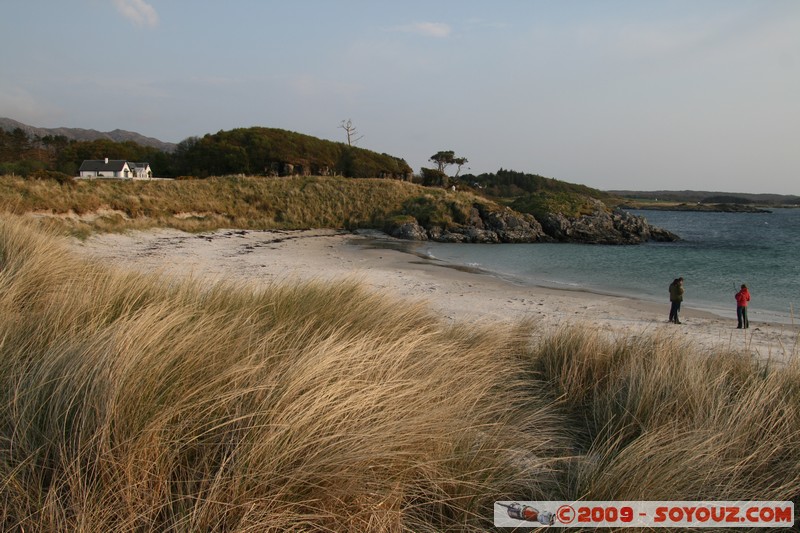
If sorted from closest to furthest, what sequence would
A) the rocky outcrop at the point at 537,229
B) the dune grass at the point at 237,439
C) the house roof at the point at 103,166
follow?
the dune grass at the point at 237,439 < the rocky outcrop at the point at 537,229 < the house roof at the point at 103,166

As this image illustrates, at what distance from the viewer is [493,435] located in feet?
8.16

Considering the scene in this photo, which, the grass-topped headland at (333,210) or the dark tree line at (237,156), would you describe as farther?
the dark tree line at (237,156)

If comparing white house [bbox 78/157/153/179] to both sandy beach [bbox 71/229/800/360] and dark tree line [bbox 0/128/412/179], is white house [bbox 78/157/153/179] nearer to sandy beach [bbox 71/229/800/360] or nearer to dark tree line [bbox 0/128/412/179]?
dark tree line [bbox 0/128/412/179]

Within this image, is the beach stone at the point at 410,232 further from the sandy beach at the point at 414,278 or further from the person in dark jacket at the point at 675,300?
the person in dark jacket at the point at 675,300

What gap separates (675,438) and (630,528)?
0.78 metres

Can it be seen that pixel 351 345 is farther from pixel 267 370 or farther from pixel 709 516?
pixel 709 516

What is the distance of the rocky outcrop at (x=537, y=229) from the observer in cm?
2992

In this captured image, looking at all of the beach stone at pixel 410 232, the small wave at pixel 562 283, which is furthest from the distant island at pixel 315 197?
the small wave at pixel 562 283

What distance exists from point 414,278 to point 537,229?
A: 21596 millimetres

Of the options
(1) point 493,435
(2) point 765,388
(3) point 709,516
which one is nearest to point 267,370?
(1) point 493,435

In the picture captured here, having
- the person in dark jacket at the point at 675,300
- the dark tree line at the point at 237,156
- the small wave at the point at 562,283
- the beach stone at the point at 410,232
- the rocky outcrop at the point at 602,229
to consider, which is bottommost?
the small wave at the point at 562,283

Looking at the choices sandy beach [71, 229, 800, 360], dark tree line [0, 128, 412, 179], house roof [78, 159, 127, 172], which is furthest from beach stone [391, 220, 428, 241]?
house roof [78, 159, 127, 172]

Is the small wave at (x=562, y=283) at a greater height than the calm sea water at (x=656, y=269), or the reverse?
the calm sea water at (x=656, y=269)

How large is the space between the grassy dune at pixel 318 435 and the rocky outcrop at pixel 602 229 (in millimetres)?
31939
